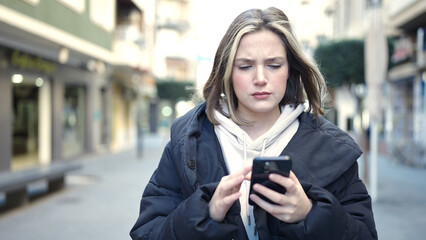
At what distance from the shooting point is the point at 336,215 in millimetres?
1483

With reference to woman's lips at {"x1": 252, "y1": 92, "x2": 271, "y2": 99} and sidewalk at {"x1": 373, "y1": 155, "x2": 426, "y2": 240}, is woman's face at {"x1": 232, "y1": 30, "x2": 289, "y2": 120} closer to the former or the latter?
woman's lips at {"x1": 252, "y1": 92, "x2": 271, "y2": 99}

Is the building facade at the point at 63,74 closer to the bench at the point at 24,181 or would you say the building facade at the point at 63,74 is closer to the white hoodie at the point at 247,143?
the bench at the point at 24,181

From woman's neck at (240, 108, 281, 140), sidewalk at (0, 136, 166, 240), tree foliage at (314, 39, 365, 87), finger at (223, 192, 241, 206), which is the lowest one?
sidewalk at (0, 136, 166, 240)

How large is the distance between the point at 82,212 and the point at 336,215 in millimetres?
6878

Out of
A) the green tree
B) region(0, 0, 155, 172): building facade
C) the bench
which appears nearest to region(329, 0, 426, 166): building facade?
the bench

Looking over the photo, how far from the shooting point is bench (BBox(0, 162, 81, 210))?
297 inches

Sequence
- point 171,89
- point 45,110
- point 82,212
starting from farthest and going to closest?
point 171,89, point 45,110, point 82,212

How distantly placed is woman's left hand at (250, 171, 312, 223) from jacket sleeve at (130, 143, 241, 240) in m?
0.16

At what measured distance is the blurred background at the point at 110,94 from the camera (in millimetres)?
8516

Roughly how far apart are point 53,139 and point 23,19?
7.06m

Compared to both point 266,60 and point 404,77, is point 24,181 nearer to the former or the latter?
point 266,60

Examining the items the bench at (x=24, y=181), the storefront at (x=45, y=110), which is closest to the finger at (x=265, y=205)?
the bench at (x=24, y=181)

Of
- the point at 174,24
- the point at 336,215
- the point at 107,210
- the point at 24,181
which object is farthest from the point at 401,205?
the point at 174,24

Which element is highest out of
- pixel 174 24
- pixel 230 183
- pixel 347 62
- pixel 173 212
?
pixel 174 24
